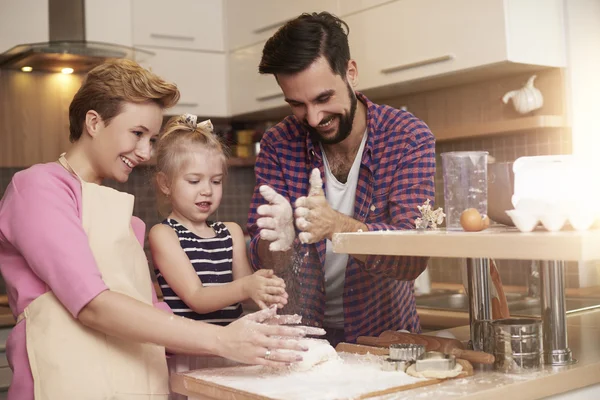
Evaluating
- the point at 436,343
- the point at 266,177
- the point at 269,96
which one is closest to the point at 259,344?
the point at 436,343

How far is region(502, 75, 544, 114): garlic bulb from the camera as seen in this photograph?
104 inches

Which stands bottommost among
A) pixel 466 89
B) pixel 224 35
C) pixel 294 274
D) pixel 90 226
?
pixel 294 274

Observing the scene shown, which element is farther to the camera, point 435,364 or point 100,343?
point 100,343

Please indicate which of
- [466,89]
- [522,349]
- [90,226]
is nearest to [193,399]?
[90,226]

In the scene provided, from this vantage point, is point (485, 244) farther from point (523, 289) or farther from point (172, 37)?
point (172, 37)

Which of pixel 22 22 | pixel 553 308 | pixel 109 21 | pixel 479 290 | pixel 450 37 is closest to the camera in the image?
pixel 553 308

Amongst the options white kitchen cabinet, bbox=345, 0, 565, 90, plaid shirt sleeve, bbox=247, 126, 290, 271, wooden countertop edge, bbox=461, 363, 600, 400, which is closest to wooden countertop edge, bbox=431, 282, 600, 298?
white kitchen cabinet, bbox=345, 0, 565, 90

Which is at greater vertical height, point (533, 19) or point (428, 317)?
point (533, 19)

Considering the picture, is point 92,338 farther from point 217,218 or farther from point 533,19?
point 217,218

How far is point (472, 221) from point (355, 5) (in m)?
1.94

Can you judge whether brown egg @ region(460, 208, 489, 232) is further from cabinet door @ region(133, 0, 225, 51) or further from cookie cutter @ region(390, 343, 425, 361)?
cabinet door @ region(133, 0, 225, 51)

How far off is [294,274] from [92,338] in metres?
0.65

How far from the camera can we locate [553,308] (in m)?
1.32

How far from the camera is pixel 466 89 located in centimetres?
297
